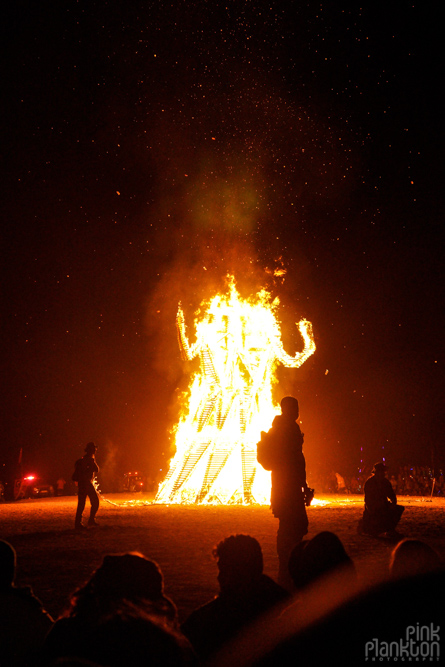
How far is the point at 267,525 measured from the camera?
12500mm

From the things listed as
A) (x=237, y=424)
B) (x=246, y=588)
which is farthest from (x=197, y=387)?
(x=246, y=588)

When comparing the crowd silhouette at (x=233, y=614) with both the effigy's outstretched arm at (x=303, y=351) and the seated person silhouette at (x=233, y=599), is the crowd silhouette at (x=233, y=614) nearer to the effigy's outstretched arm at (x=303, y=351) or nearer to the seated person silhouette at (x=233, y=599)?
the seated person silhouette at (x=233, y=599)

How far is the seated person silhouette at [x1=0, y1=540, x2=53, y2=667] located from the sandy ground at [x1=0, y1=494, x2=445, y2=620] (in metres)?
1.69

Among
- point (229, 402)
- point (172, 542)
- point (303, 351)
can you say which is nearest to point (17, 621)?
point (172, 542)

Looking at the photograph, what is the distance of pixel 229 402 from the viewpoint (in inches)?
837

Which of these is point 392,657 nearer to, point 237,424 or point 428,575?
point 428,575

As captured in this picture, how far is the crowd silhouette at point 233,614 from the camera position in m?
2.20

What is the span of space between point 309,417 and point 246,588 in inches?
1631

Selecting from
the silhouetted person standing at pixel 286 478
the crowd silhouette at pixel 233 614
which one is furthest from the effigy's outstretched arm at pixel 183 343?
the crowd silhouette at pixel 233 614

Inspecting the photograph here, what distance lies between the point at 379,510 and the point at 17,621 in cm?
888

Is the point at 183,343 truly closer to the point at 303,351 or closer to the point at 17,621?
the point at 303,351

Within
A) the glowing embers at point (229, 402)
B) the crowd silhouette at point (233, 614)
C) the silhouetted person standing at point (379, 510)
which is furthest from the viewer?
the glowing embers at point (229, 402)

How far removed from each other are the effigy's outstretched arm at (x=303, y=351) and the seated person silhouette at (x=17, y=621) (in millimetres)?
18172

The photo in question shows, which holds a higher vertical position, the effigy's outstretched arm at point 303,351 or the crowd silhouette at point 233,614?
the effigy's outstretched arm at point 303,351
